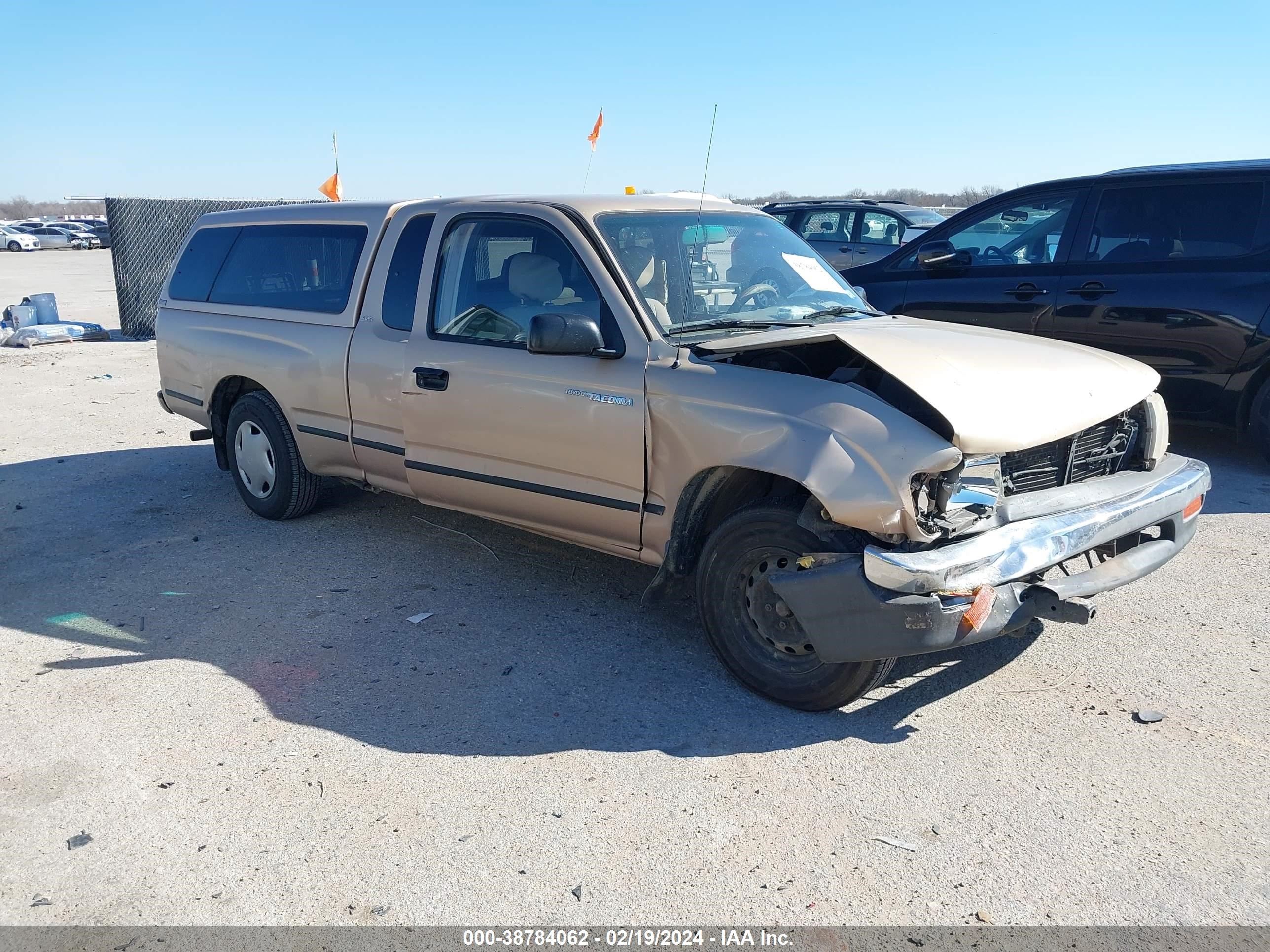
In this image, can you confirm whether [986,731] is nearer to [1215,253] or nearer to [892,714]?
[892,714]

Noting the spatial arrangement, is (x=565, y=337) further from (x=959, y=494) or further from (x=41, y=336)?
(x=41, y=336)

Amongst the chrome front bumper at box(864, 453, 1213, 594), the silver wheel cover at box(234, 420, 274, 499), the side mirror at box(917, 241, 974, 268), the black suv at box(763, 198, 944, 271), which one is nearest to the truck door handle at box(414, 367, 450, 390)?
the silver wheel cover at box(234, 420, 274, 499)

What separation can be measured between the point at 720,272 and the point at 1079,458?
5.81 ft

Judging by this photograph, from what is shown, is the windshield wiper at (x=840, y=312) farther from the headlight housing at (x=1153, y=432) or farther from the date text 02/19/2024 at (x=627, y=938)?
the date text 02/19/2024 at (x=627, y=938)

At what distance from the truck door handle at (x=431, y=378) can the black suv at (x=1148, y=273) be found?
3.95 metres

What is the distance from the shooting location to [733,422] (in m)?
3.92

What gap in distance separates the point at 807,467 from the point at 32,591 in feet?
13.5

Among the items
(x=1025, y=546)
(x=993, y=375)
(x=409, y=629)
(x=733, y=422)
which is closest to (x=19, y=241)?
(x=409, y=629)

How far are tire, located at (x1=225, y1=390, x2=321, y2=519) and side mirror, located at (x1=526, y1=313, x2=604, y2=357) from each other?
2.43 m

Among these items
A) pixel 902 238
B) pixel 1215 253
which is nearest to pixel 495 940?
pixel 1215 253

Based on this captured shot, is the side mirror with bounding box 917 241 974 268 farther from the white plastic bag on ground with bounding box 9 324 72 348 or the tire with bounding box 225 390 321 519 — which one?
the white plastic bag on ground with bounding box 9 324 72 348

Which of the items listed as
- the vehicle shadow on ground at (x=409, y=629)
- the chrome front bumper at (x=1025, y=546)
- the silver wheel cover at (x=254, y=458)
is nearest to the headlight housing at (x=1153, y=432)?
the chrome front bumper at (x=1025, y=546)

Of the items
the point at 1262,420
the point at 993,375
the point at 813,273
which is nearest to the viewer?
the point at 993,375

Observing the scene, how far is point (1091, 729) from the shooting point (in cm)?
378
